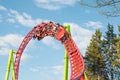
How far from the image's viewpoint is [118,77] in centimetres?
4519

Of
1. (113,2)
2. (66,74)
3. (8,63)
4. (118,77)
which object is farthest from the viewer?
(118,77)

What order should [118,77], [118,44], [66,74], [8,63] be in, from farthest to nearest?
[118,77], [118,44], [8,63], [66,74]

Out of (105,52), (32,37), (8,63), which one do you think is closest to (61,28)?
(32,37)

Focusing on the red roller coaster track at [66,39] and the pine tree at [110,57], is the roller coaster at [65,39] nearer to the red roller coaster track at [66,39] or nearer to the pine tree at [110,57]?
the red roller coaster track at [66,39]

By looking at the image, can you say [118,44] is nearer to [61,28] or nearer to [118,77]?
[118,77]

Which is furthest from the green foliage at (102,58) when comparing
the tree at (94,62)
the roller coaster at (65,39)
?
the roller coaster at (65,39)

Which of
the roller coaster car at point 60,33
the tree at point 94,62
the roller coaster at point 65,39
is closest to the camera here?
the roller coaster at point 65,39

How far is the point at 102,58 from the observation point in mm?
44375

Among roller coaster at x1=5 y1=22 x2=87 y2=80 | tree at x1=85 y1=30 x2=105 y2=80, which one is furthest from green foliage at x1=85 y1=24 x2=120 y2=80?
roller coaster at x1=5 y1=22 x2=87 y2=80

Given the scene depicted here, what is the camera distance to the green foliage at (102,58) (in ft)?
143

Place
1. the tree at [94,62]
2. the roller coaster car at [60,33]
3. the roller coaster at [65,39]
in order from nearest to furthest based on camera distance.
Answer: the roller coaster at [65,39] → the roller coaster car at [60,33] → the tree at [94,62]

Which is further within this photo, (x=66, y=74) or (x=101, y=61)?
(x=101, y=61)

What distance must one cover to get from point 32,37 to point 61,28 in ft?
16.2

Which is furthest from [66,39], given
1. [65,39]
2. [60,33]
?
[60,33]
